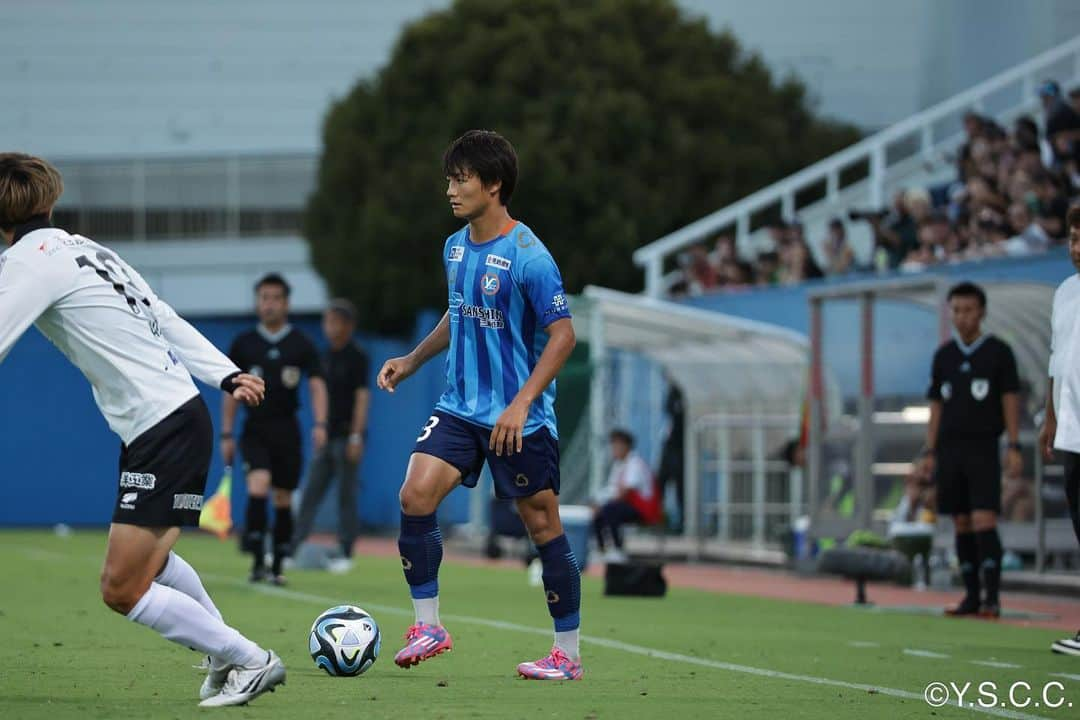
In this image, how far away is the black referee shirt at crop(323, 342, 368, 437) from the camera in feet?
58.2

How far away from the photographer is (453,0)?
1286 inches

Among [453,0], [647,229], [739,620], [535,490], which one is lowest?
[739,620]

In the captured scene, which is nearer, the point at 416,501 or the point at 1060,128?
the point at 416,501

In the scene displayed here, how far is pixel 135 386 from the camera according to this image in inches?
266

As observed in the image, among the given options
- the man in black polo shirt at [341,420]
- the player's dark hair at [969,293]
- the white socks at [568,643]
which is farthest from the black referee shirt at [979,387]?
the man in black polo shirt at [341,420]

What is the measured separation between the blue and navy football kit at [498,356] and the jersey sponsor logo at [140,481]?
4.97 ft

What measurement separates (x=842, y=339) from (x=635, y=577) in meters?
6.59

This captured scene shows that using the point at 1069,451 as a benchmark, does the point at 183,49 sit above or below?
above

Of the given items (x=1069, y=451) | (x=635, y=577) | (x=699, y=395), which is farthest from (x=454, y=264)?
(x=699, y=395)

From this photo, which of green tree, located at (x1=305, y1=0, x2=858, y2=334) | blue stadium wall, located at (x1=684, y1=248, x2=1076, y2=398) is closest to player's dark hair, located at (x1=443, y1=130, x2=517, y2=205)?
blue stadium wall, located at (x1=684, y1=248, x2=1076, y2=398)

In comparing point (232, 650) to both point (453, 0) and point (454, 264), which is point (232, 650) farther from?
point (453, 0)

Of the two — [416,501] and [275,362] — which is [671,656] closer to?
[416,501]

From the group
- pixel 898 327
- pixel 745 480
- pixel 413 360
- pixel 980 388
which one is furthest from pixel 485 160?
pixel 745 480

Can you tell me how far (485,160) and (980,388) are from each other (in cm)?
590
